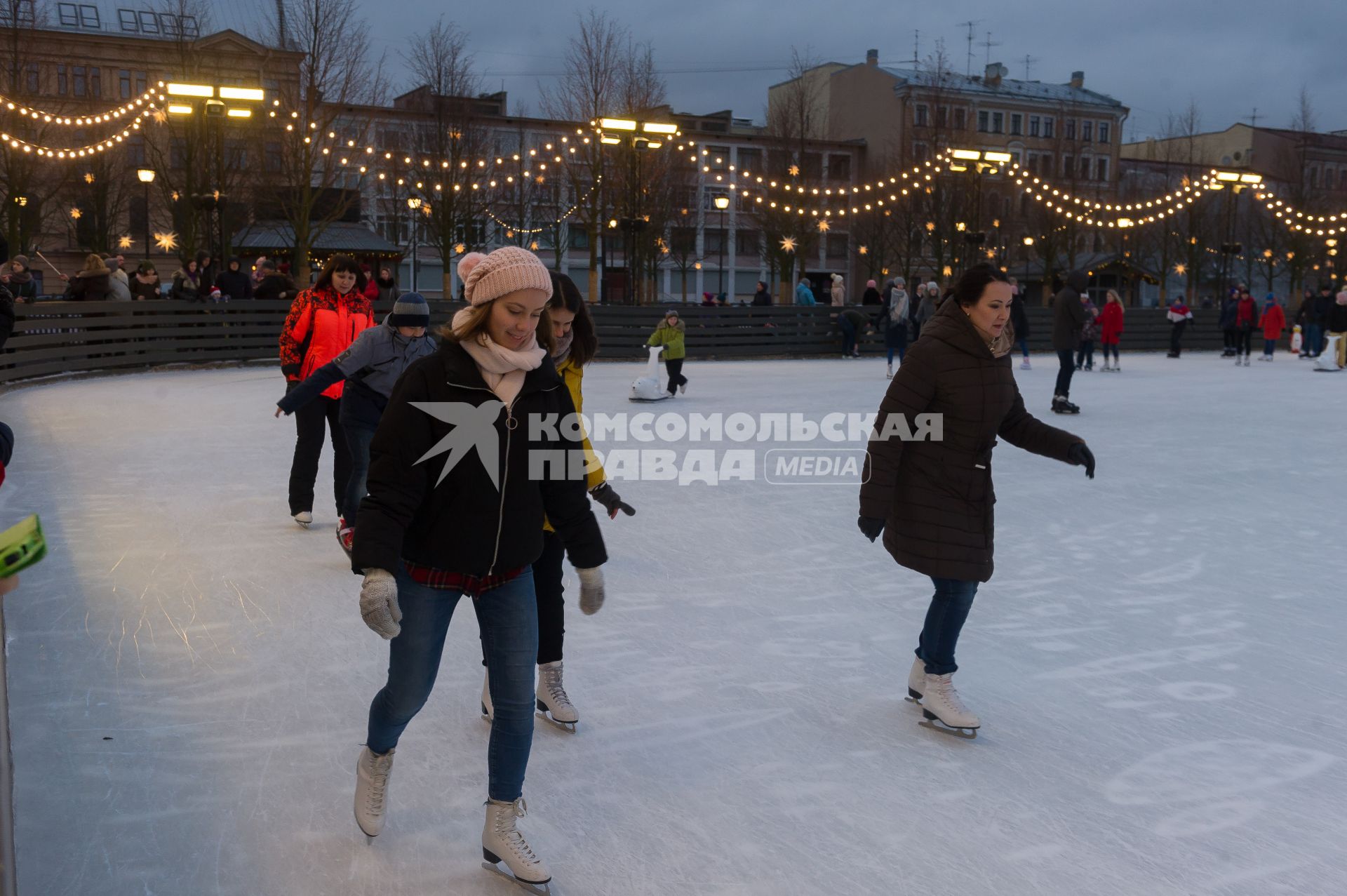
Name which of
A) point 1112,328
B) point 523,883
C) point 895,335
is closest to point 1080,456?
point 523,883

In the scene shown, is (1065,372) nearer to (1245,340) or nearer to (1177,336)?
(1245,340)

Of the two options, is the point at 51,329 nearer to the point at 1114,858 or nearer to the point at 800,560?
the point at 800,560

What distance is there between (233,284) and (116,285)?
6.12ft

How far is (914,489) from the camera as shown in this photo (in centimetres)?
373

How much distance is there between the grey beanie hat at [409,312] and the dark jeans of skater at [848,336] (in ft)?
58.2

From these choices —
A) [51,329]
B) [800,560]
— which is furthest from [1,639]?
[51,329]

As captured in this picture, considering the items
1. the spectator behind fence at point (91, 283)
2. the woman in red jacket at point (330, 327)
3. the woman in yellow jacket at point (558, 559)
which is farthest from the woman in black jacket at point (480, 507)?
the spectator behind fence at point (91, 283)

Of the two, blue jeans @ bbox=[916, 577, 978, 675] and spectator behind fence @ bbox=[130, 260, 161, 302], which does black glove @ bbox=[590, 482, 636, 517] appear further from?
spectator behind fence @ bbox=[130, 260, 161, 302]

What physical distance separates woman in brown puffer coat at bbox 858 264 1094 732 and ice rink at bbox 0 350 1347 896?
45 cm

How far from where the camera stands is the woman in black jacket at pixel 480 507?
2.62 m

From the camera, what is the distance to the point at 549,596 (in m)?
3.73

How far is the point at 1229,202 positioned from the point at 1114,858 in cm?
3324

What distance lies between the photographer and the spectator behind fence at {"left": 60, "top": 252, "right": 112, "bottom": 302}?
53.5 ft

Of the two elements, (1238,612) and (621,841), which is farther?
(1238,612)
